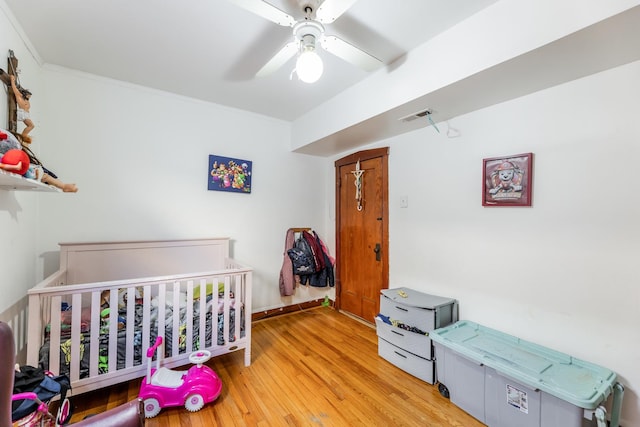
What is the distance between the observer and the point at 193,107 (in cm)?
270

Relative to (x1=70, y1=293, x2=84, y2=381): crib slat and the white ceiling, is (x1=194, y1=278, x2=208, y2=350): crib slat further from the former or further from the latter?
the white ceiling

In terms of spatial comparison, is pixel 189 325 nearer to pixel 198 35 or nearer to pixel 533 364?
pixel 198 35

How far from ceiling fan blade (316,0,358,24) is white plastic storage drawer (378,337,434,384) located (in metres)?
2.26

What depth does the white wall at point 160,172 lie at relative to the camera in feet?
7.09

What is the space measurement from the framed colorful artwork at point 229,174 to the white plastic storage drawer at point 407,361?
83.1 inches

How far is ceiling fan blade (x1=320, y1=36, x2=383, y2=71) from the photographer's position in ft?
4.58

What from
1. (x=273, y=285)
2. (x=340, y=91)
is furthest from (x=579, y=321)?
(x=273, y=285)

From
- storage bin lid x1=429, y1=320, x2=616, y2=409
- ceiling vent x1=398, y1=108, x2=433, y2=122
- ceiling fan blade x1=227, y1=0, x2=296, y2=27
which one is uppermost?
ceiling fan blade x1=227, y1=0, x2=296, y2=27

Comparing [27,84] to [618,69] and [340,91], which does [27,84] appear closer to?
[340,91]

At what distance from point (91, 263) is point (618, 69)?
3.80 m

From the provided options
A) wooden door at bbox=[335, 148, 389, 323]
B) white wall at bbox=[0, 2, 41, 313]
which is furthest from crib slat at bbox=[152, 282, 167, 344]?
wooden door at bbox=[335, 148, 389, 323]

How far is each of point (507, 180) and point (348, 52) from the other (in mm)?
1409

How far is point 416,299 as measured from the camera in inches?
87.2

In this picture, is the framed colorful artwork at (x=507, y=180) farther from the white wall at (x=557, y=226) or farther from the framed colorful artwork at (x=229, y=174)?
the framed colorful artwork at (x=229, y=174)
